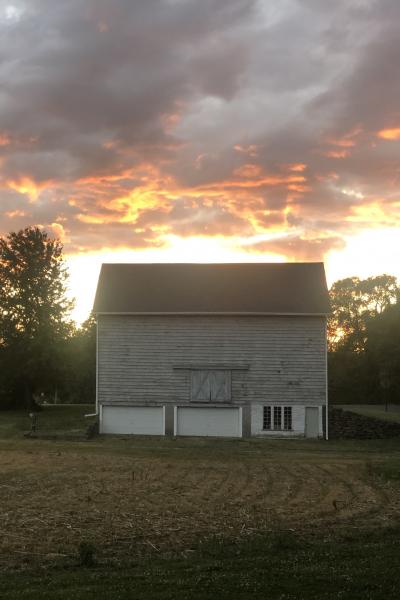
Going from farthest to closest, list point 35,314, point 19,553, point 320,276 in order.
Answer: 1. point 35,314
2. point 320,276
3. point 19,553

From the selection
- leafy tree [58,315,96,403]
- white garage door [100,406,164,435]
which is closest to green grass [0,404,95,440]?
white garage door [100,406,164,435]

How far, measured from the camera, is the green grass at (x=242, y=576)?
32.0ft

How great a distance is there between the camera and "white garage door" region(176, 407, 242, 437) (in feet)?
148

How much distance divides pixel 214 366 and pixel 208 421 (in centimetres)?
380

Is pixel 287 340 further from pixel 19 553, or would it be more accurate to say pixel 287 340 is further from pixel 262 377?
pixel 19 553

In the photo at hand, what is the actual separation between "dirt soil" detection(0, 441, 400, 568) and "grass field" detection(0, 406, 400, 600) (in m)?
0.05

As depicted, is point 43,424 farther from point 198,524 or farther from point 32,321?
point 198,524

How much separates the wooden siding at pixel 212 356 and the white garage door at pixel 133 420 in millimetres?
583

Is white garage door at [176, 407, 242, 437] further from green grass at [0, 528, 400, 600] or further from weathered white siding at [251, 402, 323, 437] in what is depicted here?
green grass at [0, 528, 400, 600]

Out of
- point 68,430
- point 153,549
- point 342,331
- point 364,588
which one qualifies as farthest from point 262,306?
point 342,331

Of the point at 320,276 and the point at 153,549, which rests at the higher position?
the point at 320,276

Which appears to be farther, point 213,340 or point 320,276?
point 320,276

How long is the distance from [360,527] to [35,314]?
48444 millimetres

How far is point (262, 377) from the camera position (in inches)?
1766
